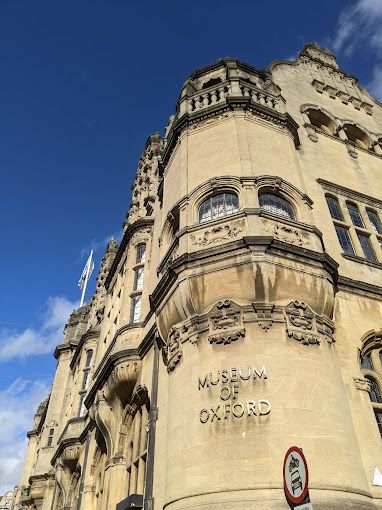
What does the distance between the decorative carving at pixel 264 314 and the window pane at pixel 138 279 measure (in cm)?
984

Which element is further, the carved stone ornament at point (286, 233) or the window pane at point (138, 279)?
the window pane at point (138, 279)

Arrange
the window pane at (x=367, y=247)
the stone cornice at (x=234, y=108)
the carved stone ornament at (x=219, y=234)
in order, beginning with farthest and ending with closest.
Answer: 1. the stone cornice at (x=234, y=108)
2. the window pane at (x=367, y=247)
3. the carved stone ornament at (x=219, y=234)

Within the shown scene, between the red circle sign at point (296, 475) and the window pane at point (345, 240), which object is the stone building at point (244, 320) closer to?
the window pane at point (345, 240)

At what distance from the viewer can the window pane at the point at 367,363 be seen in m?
13.7

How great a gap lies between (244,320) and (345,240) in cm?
799

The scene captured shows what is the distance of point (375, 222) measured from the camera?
1927 cm

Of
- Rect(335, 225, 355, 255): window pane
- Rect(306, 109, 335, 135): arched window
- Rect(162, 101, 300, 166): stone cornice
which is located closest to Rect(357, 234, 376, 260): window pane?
Rect(335, 225, 355, 255): window pane

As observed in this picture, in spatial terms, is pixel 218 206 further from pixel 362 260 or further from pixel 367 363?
pixel 367 363

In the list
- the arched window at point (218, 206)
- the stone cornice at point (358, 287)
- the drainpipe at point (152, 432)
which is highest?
the arched window at point (218, 206)

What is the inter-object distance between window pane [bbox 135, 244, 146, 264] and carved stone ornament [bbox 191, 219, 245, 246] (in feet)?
26.6

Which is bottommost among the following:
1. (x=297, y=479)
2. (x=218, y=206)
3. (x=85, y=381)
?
(x=297, y=479)

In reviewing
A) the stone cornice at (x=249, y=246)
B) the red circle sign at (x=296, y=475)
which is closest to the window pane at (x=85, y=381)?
the stone cornice at (x=249, y=246)

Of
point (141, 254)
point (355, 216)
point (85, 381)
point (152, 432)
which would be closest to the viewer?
point (152, 432)

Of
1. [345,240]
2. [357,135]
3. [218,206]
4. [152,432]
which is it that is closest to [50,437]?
[152,432]
